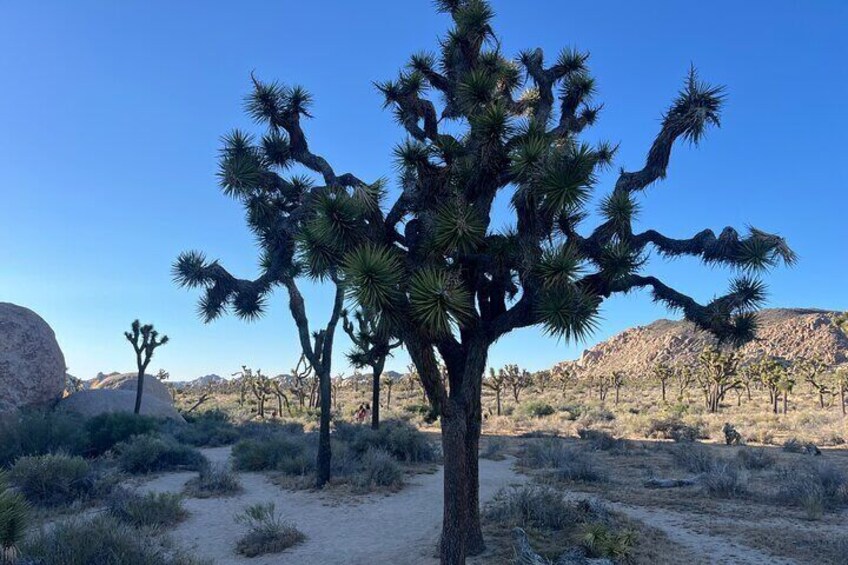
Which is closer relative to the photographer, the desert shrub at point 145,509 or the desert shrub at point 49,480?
the desert shrub at point 145,509

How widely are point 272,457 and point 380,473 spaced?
13.9ft

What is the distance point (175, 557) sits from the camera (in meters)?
7.20

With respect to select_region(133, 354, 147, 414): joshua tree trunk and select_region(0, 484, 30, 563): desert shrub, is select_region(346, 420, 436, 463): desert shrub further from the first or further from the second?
select_region(0, 484, 30, 563): desert shrub

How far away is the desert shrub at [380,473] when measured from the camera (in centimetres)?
1465

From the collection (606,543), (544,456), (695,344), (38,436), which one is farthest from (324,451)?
(695,344)

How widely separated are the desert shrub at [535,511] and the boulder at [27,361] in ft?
62.0

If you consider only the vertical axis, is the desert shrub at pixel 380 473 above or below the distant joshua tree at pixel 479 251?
below

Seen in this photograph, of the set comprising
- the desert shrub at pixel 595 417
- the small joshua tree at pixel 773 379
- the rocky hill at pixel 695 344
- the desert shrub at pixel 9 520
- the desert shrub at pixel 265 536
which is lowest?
the desert shrub at pixel 265 536

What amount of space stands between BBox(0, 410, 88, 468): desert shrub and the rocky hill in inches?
2269

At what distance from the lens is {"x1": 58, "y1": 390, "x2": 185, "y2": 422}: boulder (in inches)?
955

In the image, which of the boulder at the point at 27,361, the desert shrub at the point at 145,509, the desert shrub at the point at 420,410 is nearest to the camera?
the desert shrub at the point at 145,509

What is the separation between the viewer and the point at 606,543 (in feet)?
26.1

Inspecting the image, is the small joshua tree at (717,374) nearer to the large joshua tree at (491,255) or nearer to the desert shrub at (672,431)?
the desert shrub at (672,431)

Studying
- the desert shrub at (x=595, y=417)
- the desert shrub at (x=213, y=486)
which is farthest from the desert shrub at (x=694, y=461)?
the desert shrub at (x=595, y=417)
